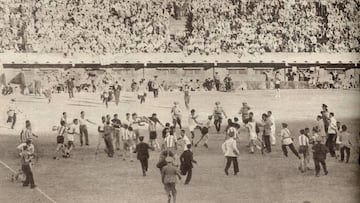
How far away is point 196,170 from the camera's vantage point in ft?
34.8

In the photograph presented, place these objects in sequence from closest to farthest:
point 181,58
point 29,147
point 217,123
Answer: point 29,147 → point 217,123 → point 181,58

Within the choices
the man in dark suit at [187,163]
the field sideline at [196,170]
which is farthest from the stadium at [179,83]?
the man in dark suit at [187,163]

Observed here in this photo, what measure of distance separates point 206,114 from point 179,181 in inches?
52.4

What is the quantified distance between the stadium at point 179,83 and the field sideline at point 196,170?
0.6 inches

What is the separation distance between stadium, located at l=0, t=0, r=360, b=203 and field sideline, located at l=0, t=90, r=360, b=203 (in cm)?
2

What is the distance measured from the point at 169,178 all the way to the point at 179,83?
2.96 m

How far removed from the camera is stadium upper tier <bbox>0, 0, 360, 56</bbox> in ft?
36.7

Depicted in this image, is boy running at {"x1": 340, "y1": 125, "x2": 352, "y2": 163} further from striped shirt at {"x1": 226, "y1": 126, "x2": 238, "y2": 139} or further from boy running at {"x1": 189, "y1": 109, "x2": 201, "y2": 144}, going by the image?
boy running at {"x1": 189, "y1": 109, "x2": 201, "y2": 144}

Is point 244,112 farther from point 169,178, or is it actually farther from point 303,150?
point 169,178

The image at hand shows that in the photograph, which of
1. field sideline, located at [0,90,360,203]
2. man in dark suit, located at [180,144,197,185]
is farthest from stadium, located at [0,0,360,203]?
man in dark suit, located at [180,144,197,185]

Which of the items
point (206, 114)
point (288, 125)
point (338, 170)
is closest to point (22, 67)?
point (206, 114)

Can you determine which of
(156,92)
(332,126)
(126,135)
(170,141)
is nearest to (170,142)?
(170,141)

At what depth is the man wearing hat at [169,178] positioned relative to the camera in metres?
10.0

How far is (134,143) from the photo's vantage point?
1096cm
